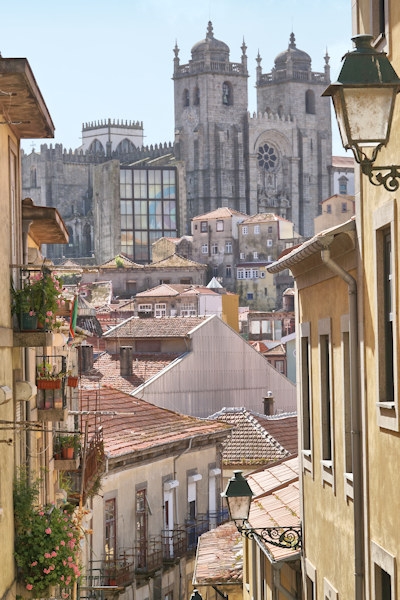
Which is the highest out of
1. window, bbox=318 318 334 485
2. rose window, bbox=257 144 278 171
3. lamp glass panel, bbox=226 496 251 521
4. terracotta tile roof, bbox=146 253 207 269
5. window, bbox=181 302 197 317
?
rose window, bbox=257 144 278 171

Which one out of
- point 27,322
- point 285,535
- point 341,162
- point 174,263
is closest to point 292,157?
point 341,162

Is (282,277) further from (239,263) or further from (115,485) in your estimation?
(115,485)

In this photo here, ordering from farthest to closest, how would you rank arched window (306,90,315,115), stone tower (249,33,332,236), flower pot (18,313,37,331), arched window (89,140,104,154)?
arched window (306,90,315,115) < arched window (89,140,104,154) < stone tower (249,33,332,236) < flower pot (18,313,37,331)

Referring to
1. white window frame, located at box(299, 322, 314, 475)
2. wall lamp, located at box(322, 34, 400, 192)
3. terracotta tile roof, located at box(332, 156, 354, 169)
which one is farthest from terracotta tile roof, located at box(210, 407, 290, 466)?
terracotta tile roof, located at box(332, 156, 354, 169)

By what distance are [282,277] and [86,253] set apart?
26025 millimetres

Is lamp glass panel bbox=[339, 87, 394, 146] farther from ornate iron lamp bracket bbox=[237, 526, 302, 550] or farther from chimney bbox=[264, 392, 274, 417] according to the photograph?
chimney bbox=[264, 392, 274, 417]

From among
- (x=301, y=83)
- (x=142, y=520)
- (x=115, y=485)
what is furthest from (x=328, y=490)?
(x=301, y=83)

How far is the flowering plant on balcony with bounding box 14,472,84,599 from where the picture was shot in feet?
45.0

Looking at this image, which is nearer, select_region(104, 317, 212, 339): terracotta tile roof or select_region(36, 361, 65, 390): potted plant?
select_region(36, 361, 65, 390): potted plant

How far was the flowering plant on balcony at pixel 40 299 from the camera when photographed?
1355cm

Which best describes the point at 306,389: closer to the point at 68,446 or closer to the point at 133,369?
the point at 68,446

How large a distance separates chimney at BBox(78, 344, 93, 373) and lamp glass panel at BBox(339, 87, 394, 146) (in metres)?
35.5

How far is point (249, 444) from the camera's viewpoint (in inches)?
1510

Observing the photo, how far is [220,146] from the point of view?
436 feet
